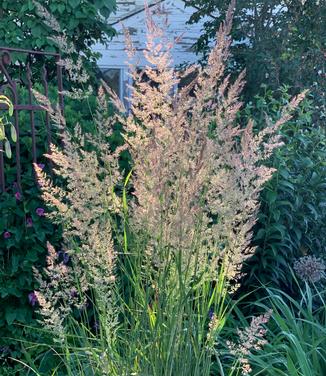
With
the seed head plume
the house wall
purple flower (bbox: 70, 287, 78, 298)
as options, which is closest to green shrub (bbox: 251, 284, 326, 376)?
the seed head plume

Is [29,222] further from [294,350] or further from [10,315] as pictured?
[294,350]

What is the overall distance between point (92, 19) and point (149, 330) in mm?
5218

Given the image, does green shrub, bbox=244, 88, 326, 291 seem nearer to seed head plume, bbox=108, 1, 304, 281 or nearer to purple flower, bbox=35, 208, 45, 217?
purple flower, bbox=35, 208, 45, 217

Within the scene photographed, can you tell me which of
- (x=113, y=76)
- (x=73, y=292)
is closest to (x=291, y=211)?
(x=73, y=292)

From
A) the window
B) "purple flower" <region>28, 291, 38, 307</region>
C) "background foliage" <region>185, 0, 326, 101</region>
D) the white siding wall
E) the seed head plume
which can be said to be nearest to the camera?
the seed head plume

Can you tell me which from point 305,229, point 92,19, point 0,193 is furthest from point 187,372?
point 92,19

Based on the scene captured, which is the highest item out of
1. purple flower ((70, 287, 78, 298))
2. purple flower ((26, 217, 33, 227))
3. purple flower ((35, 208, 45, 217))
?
purple flower ((35, 208, 45, 217))

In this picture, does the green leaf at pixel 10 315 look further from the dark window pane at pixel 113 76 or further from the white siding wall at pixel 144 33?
the dark window pane at pixel 113 76

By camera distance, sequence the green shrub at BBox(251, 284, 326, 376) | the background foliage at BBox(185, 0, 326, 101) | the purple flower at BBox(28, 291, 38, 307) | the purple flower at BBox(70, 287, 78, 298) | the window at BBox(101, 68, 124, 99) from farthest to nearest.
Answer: the window at BBox(101, 68, 124, 99) < the background foliage at BBox(185, 0, 326, 101) < the purple flower at BBox(28, 291, 38, 307) < the green shrub at BBox(251, 284, 326, 376) < the purple flower at BBox(70, 287, 78, 298)

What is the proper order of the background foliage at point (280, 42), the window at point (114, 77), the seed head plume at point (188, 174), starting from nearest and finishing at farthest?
the seed head plume at point (188, 174)
the background foliage at point (280, 42)
the window at point (114, 77)

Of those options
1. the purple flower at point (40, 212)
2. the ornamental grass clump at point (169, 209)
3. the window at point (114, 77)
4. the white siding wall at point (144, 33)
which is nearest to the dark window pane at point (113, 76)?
the window at point (114, 77)

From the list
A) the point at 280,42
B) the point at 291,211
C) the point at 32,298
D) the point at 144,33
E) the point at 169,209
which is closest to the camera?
the point at 169,209

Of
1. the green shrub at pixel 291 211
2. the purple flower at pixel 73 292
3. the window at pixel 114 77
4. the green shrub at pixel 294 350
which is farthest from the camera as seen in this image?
the window at pixel 114 77

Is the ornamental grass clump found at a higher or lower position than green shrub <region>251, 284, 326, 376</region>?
higher
